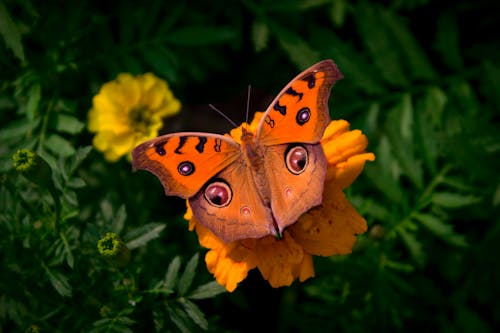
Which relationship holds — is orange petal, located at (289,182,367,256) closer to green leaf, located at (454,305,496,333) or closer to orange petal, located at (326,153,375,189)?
orange petal, located at (326,153,375,189)

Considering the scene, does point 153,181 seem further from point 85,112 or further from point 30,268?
point 30,268

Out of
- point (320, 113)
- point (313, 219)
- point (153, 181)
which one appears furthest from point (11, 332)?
point (320, 113)

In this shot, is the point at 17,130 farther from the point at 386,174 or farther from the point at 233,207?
the point at 386,174

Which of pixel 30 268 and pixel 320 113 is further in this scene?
pixel 30 268

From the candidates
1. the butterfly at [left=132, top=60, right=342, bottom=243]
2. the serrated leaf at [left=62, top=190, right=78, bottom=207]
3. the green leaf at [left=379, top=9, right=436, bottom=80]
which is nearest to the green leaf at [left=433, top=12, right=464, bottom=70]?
the green leaf at [left=379, top=9, right=436, bottom=80]

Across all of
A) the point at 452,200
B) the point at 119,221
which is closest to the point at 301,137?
the point at 119,221

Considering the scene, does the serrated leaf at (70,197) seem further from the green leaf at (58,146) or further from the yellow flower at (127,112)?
the yellow flower at (127,112)
